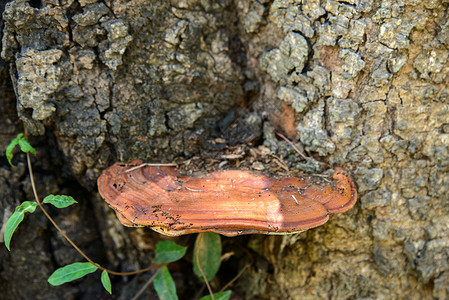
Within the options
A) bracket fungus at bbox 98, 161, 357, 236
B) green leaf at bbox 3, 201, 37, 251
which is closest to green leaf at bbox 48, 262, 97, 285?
green leaf at bbox 3, 201, 37, 251

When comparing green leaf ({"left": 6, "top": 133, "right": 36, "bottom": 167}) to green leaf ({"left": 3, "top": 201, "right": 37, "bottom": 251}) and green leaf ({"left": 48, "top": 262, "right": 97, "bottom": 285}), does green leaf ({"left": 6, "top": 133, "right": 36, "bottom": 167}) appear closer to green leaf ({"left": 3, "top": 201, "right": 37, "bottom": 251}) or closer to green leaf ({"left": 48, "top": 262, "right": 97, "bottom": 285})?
green leaf ({"left": 3, "top": 201, "right": 37, "bottom": 251})

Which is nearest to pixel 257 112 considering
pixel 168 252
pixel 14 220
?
pixel 168 252

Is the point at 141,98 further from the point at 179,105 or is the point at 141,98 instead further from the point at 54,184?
the point at 54,184

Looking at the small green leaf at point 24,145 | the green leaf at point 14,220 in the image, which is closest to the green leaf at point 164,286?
Answer: the green leaf at point 14,220

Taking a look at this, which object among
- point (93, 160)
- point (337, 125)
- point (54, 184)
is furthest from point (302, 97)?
point (54, 184)

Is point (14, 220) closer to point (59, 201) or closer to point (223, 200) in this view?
point (59, 201)
